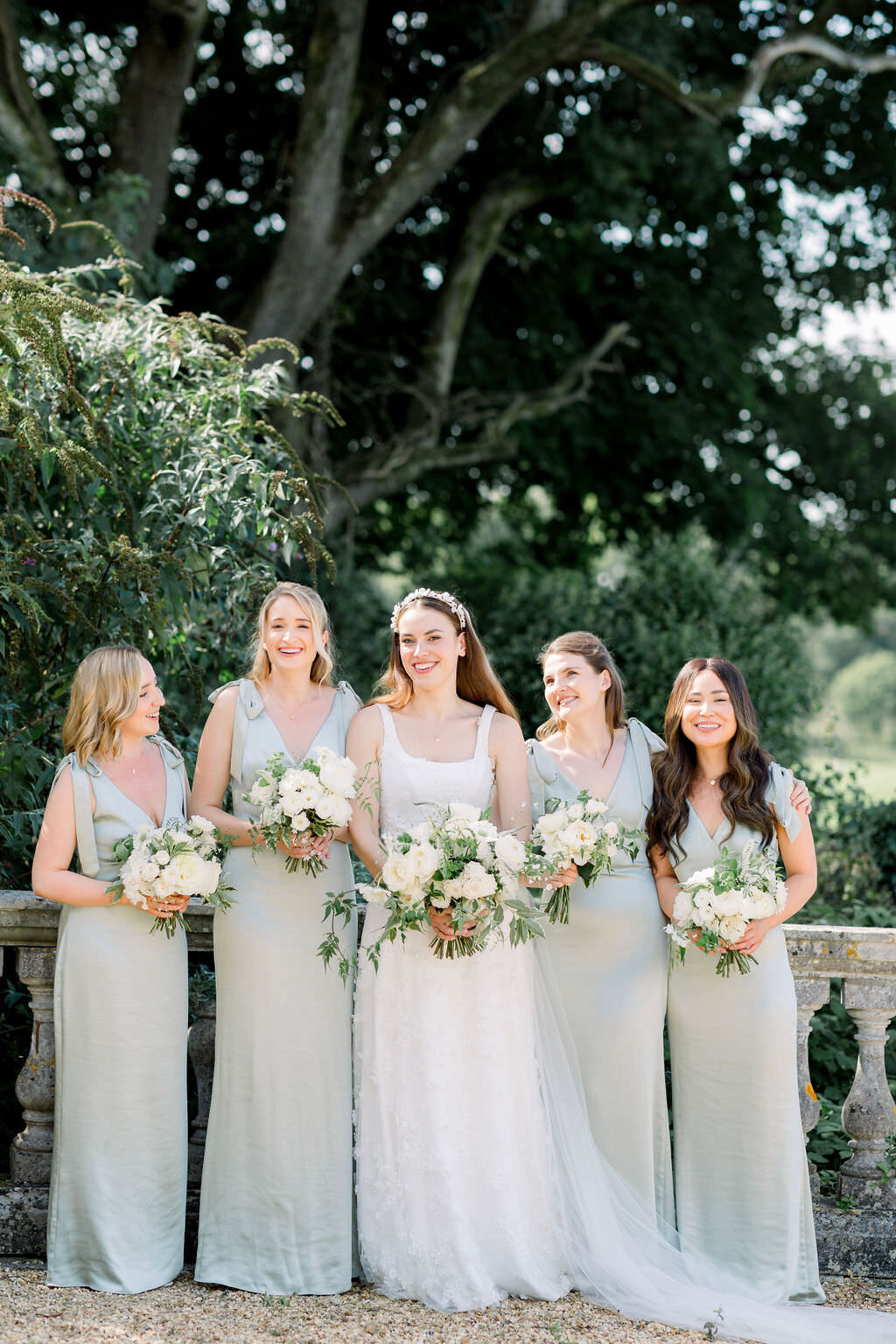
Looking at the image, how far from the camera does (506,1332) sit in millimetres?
3650

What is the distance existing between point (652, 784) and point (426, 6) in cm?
946

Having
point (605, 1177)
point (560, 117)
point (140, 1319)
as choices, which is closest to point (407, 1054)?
point (605, 1177)

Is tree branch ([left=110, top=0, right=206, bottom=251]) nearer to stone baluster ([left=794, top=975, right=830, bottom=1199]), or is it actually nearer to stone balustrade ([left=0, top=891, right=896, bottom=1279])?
stone balustrade ([left=0, top=891, right=896, bottom=1279])

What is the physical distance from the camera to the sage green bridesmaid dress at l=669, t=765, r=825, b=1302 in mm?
4121

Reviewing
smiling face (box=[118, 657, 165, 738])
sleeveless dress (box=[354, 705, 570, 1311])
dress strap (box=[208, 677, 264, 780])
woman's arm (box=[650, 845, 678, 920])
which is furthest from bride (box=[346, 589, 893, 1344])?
smiling face (box=[118, 657, 165, 738])

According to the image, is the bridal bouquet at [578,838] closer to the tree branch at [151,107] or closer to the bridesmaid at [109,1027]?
A: the bridesmaid at [109,1027]

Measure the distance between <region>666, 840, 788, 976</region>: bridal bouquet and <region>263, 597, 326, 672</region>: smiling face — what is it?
150 centimetres

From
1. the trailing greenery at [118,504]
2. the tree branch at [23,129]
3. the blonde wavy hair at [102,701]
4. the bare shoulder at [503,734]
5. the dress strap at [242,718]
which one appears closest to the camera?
the blonde wavy hair at [102,701]

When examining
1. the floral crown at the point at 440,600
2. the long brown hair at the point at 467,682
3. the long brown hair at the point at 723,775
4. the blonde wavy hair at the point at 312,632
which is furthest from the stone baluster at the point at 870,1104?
the blonde wavy hair at the point at 312,632

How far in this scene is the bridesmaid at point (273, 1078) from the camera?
3990 millimetres

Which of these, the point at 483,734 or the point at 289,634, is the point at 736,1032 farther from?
the point at 289,634

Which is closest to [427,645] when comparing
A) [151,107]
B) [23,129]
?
[23,129]

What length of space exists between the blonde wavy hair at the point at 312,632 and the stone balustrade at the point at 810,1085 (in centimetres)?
88

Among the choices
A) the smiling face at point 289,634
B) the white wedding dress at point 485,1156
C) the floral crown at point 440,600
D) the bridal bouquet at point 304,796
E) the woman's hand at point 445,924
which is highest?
the floral crown at point 440,600
